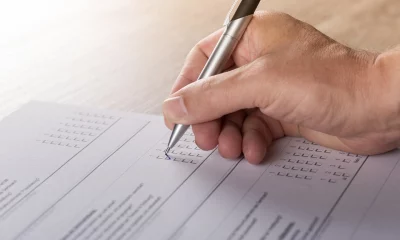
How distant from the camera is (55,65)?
39.2 inches

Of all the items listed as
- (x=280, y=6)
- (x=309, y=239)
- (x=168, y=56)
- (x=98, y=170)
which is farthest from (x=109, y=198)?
(x=280, y=6)

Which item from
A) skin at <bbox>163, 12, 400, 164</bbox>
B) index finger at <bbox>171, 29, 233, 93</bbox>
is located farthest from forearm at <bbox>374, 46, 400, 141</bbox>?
index finger at <bbox>171, 29, 233, 93</bbox>

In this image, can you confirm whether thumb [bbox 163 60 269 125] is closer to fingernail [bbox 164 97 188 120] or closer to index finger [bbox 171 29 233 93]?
fingernail [bbox 164 97 188 120]

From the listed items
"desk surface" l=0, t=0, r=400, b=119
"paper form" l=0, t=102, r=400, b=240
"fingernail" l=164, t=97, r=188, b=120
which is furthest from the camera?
"desk surface" l=0, t=0, r=400, b=119

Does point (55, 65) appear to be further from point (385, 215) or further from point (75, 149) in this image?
point (385, 215)

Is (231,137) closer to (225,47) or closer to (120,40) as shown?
(225,47)

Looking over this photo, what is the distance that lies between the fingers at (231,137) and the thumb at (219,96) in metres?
0.03

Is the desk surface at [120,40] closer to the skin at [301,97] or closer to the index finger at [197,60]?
the index finger at [197,60]

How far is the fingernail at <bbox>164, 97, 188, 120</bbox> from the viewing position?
2.06 feet

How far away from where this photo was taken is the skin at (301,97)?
1.91 ft

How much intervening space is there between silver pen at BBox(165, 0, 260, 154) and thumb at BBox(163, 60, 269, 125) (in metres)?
0.04

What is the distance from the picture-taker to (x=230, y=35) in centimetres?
69

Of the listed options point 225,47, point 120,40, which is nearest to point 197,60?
point 225,47

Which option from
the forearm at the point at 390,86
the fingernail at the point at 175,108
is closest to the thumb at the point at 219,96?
the fingernail at the point at 175,108
